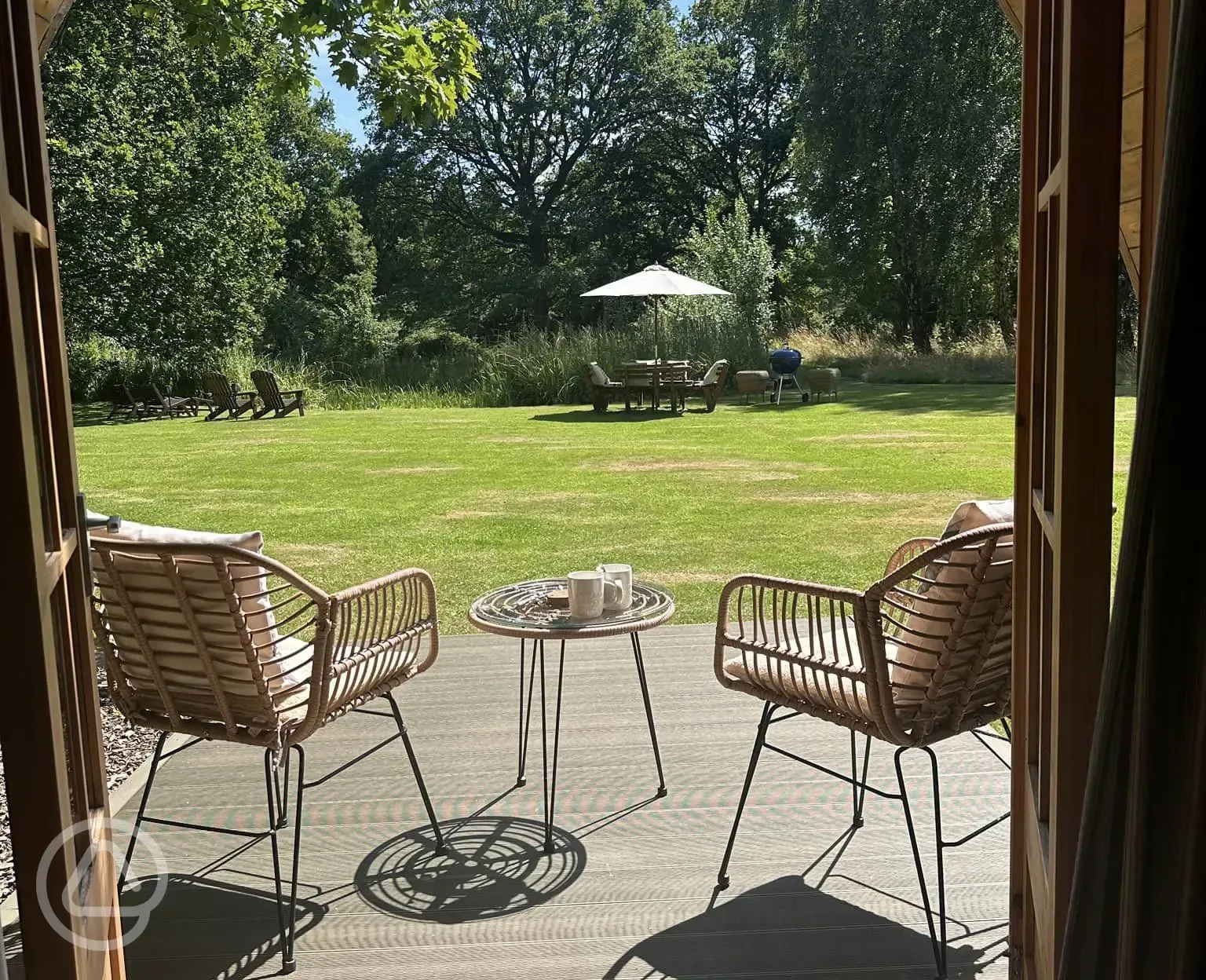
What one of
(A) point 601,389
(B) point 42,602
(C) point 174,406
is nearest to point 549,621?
(B) point 42,602

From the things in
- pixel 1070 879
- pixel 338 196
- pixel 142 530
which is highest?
pixel 338 196

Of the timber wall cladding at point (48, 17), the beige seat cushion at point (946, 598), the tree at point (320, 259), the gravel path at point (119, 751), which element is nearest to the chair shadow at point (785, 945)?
the beige seat cushion at point (946, 598)

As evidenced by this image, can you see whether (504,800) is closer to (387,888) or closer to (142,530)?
(387,888)

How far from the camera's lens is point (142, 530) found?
2367mm

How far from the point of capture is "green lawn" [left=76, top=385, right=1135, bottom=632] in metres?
6.45

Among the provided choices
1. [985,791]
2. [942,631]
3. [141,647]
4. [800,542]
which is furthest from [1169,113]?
[800,542]

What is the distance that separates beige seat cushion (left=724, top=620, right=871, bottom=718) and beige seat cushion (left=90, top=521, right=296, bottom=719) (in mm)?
1024

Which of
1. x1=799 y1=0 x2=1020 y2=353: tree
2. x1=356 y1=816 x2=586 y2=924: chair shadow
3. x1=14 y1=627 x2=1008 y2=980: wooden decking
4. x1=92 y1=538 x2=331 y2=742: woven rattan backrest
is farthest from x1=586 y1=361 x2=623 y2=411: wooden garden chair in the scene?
x1=92 y1=538 x2=331 y2=742: woven rattan backrest

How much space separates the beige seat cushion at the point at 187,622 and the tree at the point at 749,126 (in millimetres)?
33022

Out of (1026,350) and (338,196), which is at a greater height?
(338,196)

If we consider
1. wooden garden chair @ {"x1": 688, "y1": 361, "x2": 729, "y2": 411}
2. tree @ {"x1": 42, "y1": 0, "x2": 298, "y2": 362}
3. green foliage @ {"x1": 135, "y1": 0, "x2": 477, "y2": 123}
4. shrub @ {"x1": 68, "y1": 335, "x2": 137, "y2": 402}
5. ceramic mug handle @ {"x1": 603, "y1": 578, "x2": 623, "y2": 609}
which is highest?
tree @ {"x1": 42, "y1": 0, "x2": 298, "y2": 362}

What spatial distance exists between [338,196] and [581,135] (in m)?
7.58

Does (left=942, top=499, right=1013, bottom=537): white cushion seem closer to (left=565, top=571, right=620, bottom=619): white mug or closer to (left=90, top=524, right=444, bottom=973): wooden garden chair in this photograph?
(left=565, top=571, right=620, bottom=619): white mug

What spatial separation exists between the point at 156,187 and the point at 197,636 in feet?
65.3
